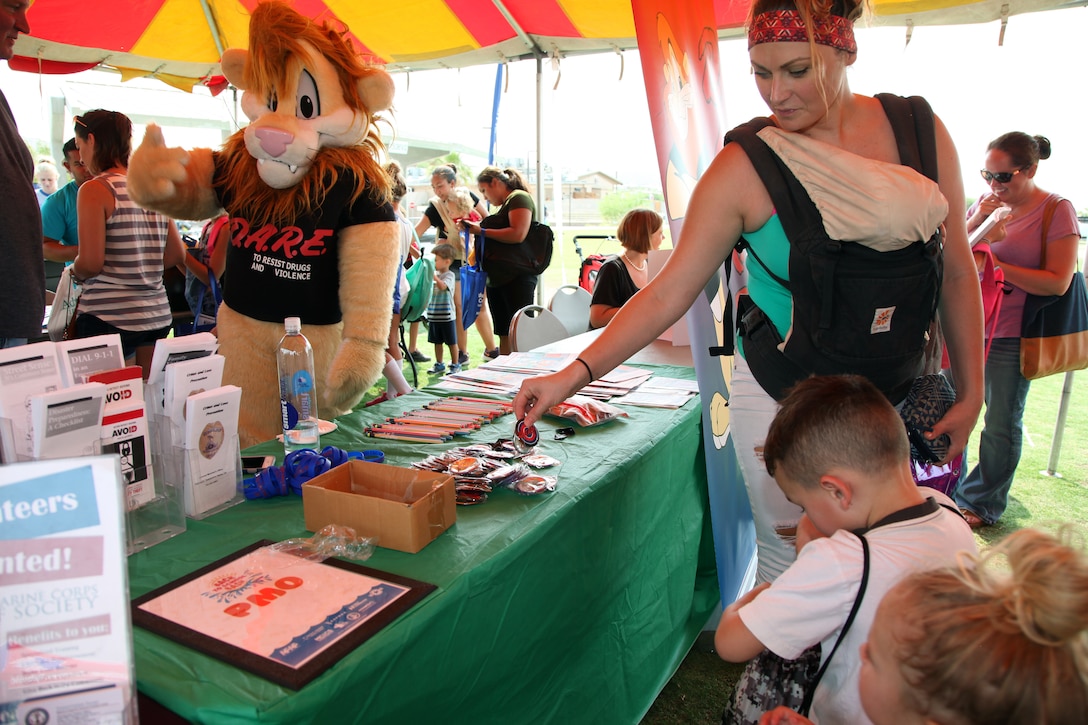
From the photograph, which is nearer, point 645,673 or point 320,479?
point 320,479

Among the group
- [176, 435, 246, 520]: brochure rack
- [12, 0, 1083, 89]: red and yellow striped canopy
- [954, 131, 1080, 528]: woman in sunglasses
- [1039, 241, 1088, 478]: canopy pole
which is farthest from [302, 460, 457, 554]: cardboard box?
[12, 0, 1083, 89]: red and yellow striped canopy

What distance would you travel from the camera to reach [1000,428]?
3.02 m

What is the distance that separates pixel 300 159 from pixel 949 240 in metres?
1.56

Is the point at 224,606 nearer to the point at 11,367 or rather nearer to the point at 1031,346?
the point at 11,367

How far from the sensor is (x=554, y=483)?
139 centimetres

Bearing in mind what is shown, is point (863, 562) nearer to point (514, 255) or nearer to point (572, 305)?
point (572, 305)

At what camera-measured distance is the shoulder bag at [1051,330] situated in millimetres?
2852

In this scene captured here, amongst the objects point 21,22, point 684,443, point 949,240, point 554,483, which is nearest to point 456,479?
point 554,483

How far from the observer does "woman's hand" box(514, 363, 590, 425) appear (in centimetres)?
128

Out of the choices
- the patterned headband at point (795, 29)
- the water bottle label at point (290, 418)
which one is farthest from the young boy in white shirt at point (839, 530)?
the water bottle label at point (290, 418)

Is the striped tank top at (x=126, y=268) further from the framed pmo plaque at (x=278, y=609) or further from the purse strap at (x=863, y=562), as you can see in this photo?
the purse strap at (x=863, y=562)

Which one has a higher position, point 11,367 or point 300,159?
point 300,159

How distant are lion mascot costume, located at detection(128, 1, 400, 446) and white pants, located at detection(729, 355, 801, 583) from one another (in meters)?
1.00

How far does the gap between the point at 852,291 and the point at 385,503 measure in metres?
0.83
